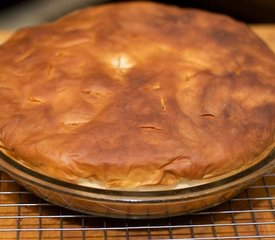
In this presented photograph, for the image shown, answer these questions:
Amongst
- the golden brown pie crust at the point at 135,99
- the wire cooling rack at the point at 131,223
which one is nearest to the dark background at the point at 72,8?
the golden brown pie crust at the point at 135,99

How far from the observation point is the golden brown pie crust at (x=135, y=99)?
1.10m

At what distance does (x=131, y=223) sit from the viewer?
1.21 meters

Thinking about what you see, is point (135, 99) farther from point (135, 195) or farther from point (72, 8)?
point (72, 8)

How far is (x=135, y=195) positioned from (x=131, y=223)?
0.16 m

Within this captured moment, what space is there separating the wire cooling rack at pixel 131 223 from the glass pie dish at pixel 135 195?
5cm

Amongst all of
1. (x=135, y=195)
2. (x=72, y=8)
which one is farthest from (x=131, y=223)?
(x=72, y=8)

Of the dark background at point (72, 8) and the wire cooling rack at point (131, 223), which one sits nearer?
the wire cooling rack at point (131, 223)

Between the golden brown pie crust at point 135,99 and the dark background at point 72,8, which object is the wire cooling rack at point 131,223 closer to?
the golden brown pie crust at point 135,99

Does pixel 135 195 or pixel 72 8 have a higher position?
pixel 135 195

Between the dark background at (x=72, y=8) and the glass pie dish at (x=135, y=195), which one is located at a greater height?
the glass pie dish at (x=135, y=195)

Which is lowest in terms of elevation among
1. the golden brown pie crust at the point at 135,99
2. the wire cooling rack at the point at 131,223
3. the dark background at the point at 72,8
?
the dark background at the point at 72,8

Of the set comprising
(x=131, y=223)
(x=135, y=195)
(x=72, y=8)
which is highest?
(x=135, y=195)

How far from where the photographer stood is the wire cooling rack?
46.5 inches

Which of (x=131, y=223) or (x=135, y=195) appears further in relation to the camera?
(x=131, y=223)
